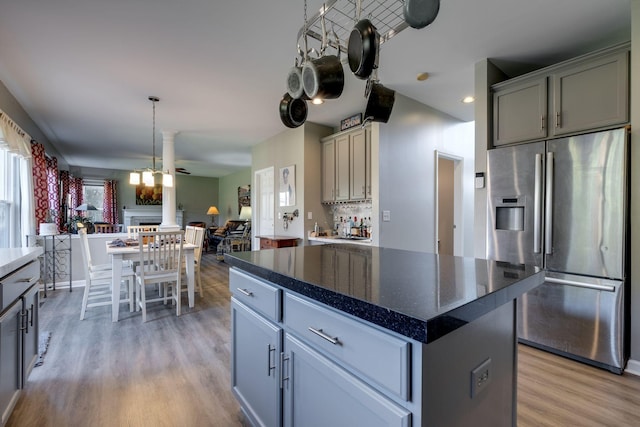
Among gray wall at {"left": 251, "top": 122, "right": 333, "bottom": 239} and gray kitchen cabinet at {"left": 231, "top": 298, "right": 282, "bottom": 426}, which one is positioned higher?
gray wall at {"left": 251, "top": 122, "right": 333, "bottom": 239}

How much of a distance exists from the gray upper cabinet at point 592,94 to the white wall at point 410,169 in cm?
159

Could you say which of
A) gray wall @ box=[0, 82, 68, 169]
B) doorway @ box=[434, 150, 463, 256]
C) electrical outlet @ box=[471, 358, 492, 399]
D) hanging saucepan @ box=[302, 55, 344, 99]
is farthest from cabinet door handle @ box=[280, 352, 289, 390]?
gray wall @ box=[0, 82, 68, 169]

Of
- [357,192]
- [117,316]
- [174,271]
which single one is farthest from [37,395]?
[357,192]

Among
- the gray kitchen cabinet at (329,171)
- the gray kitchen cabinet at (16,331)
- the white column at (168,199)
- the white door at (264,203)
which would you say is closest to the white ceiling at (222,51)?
the gray kitchen cabinet at (329,171)

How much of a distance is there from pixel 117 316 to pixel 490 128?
4.14m

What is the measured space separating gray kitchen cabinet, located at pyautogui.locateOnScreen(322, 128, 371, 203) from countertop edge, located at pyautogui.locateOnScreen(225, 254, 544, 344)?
2.90 m

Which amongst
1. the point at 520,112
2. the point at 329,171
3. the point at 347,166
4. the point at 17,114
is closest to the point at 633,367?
the point at 520,112

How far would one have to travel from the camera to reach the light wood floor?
1.65m

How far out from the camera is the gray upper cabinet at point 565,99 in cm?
215

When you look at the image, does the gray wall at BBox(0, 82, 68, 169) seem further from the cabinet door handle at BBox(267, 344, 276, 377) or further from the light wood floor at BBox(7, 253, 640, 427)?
the cabinet door handle at BBox(267, 344, 276, 377)

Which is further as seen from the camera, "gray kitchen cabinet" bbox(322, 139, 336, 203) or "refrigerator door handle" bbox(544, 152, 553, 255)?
"gray kitchen cabinet" bbox(322, 139, 336, 203)

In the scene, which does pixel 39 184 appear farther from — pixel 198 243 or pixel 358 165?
pixel 358 165

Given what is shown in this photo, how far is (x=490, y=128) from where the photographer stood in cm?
282

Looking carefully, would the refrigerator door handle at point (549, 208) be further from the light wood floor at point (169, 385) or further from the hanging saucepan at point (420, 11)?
the hanging saucepan at point (420, 11)
